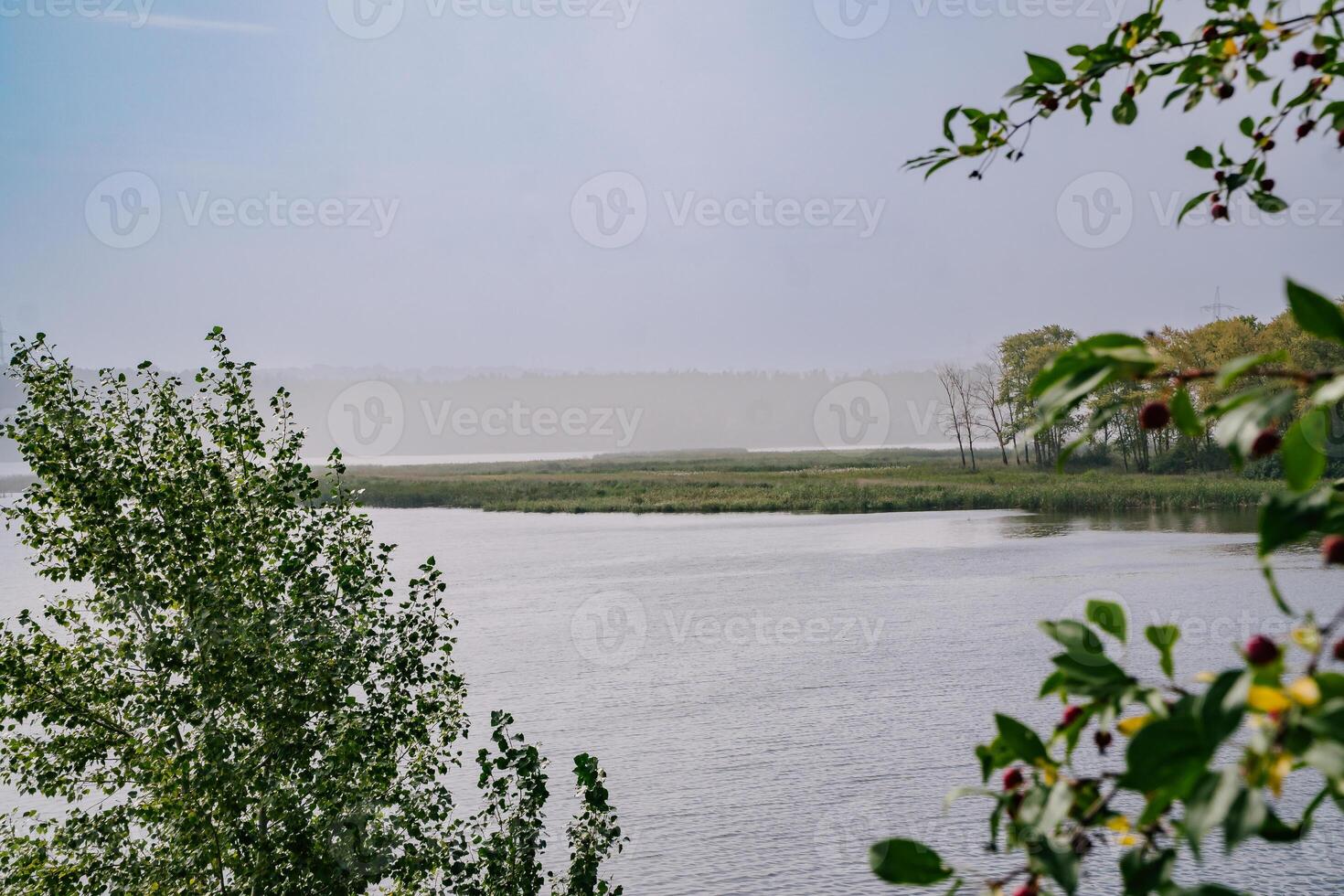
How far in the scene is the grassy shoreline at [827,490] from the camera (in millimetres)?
35531

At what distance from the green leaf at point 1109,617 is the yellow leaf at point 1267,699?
0.30 meters

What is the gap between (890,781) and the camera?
11.0m

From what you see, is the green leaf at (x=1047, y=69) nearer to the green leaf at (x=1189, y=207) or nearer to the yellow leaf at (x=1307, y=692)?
the green leaf at (x=1189, y=207)

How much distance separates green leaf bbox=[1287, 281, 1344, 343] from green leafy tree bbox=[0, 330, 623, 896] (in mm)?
5324

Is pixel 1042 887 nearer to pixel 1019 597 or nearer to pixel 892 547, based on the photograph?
pixel 1019 597

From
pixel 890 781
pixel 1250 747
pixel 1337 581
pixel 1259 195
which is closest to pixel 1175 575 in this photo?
pixel 1337 581

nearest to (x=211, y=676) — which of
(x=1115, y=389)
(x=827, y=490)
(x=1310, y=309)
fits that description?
Answer: (x=1310, y=309)

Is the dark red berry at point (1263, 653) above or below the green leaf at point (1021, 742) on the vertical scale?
above

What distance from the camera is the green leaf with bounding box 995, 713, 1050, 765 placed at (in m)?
0.93

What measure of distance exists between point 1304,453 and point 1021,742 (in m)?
0.37

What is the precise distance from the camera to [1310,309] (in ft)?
2.32

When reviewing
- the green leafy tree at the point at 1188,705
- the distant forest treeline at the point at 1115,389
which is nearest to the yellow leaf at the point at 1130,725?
the green leafy tree at the point at 1188,705

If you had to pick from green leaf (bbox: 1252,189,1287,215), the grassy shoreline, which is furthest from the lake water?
green leaf (bbox: 1252,189,1287,215)

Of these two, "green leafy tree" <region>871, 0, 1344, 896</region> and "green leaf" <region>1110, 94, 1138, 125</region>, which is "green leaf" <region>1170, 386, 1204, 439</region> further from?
"green leaf" <region>1110, 94, 1138, 125</region>
